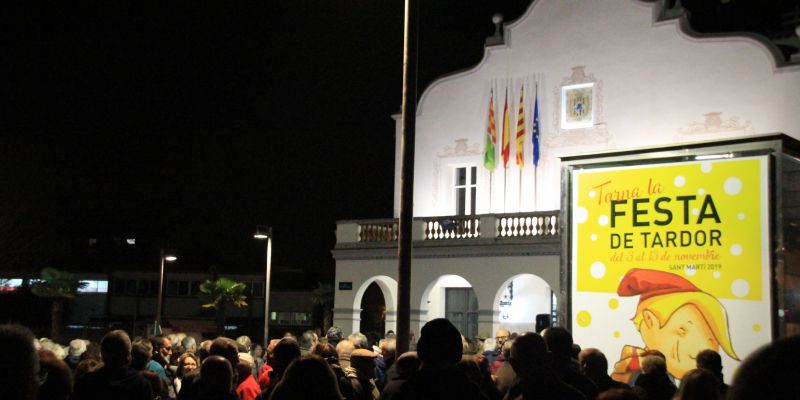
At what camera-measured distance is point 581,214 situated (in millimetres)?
10977

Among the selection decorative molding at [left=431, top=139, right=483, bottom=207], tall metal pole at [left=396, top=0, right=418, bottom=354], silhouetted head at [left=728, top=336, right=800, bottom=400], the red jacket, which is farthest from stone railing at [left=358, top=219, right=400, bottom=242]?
silhouetted head at [left=728, top=336, right=800, bottom=400]

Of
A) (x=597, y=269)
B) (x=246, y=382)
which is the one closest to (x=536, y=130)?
(x=597, y=269)

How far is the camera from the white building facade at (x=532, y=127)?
26250mm

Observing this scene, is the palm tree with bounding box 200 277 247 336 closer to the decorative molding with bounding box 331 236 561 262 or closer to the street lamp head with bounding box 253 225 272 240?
the decorative molding with bounding box 331 236 561 262

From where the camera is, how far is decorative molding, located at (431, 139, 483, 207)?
31.1 m

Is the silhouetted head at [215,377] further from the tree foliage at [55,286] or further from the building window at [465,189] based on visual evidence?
the tree foliage at [55,286]

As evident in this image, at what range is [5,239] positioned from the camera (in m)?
46.6

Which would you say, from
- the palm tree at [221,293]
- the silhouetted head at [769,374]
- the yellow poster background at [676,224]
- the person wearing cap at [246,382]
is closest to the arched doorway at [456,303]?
the palm tree at [221,293]

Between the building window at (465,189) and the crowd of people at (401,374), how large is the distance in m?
20.3

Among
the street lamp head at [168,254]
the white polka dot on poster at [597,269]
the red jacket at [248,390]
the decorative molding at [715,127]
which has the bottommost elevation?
the red jacket at [248,390]

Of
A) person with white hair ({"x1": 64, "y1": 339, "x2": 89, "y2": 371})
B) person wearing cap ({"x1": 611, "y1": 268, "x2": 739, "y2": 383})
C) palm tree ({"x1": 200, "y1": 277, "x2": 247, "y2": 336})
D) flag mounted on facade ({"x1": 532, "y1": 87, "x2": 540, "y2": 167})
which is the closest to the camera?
person wearing cap ({"x1": 611, "y1": 268, "x2": 739, "y2": 383})

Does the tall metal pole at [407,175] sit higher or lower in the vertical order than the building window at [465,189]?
lower

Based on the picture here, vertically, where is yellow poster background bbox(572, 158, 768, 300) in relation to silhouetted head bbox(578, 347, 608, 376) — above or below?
above

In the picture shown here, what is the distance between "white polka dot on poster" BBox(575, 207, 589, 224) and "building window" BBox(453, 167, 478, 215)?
780 inches
